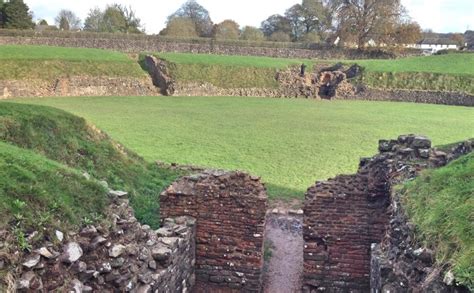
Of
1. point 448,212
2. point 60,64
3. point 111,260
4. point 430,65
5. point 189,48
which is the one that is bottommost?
point 111,260

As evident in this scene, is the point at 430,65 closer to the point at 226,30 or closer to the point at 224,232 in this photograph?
the point at 226,30

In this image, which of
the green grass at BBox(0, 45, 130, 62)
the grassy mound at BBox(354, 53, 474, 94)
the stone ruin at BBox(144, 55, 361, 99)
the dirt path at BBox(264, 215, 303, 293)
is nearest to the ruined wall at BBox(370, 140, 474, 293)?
the dirt path at BBox(264, 215, 303, 293)

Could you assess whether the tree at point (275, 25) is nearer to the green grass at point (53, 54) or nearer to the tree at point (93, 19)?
the tree at point (93, 19)

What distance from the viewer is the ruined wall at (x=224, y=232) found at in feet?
24.1

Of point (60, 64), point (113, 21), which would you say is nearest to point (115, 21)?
point (113, 21)

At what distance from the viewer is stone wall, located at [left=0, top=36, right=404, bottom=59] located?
44.9 m

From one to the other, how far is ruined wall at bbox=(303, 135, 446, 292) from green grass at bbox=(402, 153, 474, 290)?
1.26 meters

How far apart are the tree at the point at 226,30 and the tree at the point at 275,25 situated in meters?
6.16

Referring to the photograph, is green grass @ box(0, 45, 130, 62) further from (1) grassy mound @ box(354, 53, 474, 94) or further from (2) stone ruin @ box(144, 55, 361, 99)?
(1) grassy mound @ box(354, 53, 474, 94)

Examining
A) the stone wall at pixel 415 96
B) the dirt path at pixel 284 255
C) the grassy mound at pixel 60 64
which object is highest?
the grassy mound at pixel 60 64

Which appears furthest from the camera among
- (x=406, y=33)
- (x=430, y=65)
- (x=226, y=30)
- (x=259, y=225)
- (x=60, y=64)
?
(x=226, y=30)

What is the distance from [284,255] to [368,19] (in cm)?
4956

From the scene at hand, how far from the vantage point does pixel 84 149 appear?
892cm

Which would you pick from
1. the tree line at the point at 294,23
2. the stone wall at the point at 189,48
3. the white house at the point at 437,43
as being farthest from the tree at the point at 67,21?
the white house at the point at 437,43
